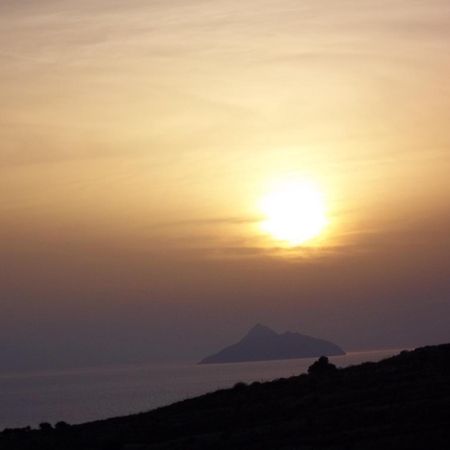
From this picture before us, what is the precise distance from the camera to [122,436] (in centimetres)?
5172

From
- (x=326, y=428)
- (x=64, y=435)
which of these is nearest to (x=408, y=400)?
(x=326, y=428)

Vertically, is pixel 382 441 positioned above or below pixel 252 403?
below

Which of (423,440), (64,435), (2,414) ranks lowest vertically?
Result: (423,440)

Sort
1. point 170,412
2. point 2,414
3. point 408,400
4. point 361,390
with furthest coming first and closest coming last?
point 2,414 < point 170,412 < point 361,390 < point 408,400

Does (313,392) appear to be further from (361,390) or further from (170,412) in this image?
(170,412)

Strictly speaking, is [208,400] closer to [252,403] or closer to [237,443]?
[252,403]

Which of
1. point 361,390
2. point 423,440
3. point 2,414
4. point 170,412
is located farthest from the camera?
point 2,414

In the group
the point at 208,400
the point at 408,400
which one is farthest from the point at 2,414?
the point at 408,400

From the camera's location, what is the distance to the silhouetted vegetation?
4291 centimetres

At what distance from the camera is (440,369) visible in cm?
5691

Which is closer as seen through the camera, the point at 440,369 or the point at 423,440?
the point at 423,440

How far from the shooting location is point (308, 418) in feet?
159

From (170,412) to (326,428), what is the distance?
16.0 metres

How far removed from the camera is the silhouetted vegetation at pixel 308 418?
42.9 m
